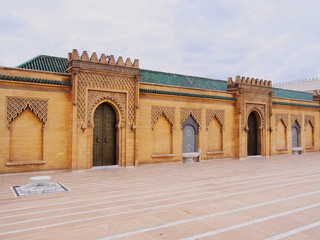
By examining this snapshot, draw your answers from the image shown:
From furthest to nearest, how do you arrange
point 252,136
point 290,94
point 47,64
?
point 290,94
point 252,136
point 47,64

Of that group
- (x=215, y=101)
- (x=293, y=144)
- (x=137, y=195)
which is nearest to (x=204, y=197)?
(x=137, y=195)

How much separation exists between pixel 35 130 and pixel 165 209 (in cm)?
611

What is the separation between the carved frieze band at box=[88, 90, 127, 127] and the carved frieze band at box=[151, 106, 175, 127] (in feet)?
4.92

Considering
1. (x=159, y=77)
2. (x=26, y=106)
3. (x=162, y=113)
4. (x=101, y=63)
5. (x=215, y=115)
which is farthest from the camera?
(x=215, y=115)

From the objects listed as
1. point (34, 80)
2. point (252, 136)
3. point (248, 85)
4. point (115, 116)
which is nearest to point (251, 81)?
point (248, 85)

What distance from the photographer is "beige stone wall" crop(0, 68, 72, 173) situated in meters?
8.82

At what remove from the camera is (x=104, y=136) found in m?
10.8

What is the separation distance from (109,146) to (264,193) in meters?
6.23

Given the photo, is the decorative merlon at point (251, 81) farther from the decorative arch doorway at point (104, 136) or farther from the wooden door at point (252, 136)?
the decorative arch doorway at point (104, 136)

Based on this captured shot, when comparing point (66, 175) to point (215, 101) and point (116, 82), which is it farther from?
point (215, 101)

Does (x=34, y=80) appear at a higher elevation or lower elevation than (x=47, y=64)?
lower

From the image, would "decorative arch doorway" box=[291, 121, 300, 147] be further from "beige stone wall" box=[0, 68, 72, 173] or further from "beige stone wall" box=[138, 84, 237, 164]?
"beige stone wall" box=[0, 68, 72, 173]

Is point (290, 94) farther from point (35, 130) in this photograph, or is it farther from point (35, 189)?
point (35, 189)

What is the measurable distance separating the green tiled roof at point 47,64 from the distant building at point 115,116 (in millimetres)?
37
